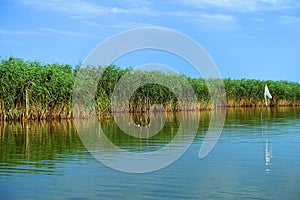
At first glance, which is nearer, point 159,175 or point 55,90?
point 159,175

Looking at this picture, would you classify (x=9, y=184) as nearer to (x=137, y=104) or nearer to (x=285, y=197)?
(x=285, y=197)

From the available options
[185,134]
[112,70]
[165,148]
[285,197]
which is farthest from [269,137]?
[112,70]

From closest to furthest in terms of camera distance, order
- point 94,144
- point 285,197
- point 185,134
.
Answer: point 285,197 → point 94,144 → point 185,134

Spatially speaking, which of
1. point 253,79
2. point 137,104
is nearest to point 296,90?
point 253,79

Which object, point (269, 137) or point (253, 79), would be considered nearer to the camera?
point (269, 137)

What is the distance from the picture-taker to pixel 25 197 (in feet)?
28.1

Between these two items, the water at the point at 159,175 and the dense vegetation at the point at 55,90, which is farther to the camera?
the dense vegetation at the point at 55,90

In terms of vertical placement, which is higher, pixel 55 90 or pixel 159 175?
pixel 55 90

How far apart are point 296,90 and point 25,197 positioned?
2792 inches

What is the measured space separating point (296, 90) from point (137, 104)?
1543 inches

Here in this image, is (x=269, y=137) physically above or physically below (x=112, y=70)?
below

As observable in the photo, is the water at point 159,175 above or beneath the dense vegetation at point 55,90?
Result: beneath

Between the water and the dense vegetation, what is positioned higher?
the dense vegetation

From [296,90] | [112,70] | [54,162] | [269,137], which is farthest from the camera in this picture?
[296,90]
